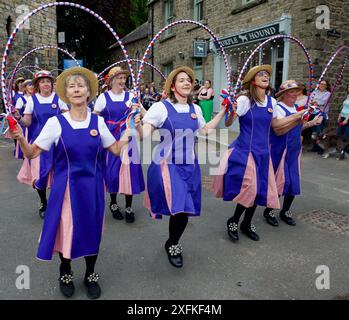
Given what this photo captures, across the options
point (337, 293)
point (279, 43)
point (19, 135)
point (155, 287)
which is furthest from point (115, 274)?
point (279, 43)

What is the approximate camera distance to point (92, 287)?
302 cm

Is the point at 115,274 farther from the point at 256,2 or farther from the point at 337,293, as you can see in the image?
the point at 256,2

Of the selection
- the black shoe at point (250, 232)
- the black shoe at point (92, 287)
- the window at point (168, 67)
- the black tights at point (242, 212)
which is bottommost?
the black shoe at point (92, 287)

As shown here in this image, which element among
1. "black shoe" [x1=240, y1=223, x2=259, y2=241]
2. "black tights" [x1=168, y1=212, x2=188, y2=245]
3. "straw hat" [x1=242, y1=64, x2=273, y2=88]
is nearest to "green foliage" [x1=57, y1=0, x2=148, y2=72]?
"straw hat" [x1=242, y1=64, x2=273, y2=88]

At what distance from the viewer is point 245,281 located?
326 cm

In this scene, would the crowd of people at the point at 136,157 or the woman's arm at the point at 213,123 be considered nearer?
the crowd of people at the point at 136,157

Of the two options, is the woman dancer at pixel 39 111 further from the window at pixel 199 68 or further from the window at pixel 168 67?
the window at pixel 168 67

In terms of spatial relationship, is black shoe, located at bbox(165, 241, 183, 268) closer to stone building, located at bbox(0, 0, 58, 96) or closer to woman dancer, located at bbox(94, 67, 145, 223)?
woman dancer, located at bbox(94, 67, 145, 223)

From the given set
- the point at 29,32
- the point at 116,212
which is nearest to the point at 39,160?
the point at 116,212

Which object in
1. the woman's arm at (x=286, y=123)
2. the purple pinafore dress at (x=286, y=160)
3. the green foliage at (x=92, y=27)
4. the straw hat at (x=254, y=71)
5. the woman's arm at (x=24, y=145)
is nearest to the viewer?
the woman's arm at (x=24, y=145)

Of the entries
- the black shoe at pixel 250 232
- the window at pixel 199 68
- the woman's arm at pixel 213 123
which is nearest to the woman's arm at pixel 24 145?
the woman's arm at pixel 213 123

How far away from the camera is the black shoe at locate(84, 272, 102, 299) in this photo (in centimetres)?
297

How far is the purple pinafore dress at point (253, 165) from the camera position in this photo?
395cm

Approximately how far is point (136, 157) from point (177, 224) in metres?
1.45
